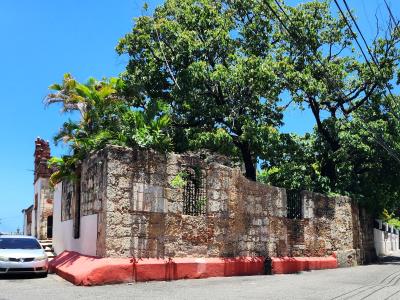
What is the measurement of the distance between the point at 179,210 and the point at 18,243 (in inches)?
212

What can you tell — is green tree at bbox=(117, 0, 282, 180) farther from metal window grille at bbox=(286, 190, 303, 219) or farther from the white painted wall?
the white painted wall

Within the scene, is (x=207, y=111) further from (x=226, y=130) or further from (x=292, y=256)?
(x=292, y=256)

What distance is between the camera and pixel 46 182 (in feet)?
87.5

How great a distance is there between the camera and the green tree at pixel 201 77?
18.9m

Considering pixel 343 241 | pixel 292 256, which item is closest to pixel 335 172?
pixel 343 241

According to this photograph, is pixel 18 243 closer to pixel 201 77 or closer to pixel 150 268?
pixel 150 268

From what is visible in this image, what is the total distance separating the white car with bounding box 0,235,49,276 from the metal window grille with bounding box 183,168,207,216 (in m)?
4.56

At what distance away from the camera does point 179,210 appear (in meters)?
14.9

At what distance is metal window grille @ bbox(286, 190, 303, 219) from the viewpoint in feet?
63.3

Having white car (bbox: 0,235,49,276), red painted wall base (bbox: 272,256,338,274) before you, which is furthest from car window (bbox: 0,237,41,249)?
red painted wall base (bbox: 272,256,338,274)

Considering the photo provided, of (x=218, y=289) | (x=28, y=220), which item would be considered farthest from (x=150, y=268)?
(x=28, y=220)

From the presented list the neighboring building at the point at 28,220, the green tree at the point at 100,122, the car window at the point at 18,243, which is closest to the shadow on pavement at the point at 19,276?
the car window at the point at 18,243

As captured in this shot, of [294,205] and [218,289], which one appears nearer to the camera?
[218,289]

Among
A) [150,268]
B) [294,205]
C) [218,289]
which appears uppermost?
[294,205]
